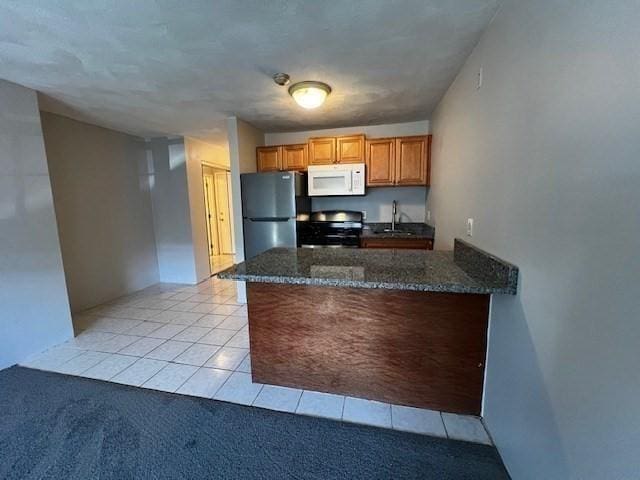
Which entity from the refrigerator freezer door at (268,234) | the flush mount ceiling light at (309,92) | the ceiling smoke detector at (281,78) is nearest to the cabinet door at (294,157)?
the refrigerator freezer door at (268,234)

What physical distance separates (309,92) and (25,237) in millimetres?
2786

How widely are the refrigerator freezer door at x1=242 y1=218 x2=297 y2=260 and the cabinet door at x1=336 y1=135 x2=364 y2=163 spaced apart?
110 centimetres

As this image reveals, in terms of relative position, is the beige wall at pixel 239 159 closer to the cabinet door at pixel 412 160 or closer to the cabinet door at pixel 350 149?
the cabinet door at pixel 350 149

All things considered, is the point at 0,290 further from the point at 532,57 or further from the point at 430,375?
the point at 532,57

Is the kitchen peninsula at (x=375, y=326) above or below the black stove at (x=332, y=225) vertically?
below

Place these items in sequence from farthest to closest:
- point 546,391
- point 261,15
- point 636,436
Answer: point 261,15 → point 546,391 → point 636,436

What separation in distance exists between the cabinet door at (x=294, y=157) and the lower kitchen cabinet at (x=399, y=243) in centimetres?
136

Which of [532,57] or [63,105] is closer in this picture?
[532,57]

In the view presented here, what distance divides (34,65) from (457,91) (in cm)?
322

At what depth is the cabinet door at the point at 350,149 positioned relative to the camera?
3510 mm

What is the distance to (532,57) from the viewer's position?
43.4 inches

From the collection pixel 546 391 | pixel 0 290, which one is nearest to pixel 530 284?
pixel 546 391

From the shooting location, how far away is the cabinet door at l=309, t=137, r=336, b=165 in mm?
3580

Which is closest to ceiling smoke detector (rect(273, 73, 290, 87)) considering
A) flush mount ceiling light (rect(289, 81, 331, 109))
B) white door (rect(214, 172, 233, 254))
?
flush mount ceiling light (rect(289, 81, 331, 109))
